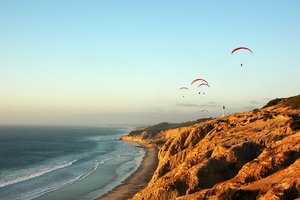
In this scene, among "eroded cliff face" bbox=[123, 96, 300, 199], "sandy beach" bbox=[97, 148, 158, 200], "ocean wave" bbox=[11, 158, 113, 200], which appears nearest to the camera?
"eroded cliff face" bbox=[123, 96, 300, 199]

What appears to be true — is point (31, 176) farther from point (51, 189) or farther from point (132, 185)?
point (132, 185)

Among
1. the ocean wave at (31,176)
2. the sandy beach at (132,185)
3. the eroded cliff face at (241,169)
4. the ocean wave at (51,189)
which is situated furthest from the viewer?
the ocean wave at (31,176)

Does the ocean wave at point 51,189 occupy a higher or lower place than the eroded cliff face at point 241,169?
lower

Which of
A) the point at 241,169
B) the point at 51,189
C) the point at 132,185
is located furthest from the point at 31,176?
the point at 241,169

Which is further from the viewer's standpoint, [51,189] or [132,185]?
[132,185]

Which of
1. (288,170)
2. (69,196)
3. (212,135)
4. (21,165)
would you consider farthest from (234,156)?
(21,165)

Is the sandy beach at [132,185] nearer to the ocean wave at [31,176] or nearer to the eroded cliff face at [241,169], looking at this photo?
the eroded cliff face at [241,169]

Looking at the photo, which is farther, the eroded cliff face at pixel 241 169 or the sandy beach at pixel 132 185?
the sandy beach at pixel 132 185

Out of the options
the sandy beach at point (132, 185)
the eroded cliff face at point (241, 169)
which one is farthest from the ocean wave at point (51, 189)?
the eroded cliff face at point (241, 169)

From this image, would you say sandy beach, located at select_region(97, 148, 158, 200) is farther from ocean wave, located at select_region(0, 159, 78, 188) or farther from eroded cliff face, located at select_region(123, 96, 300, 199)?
ocean wave, located at select_region(0, 159, 78, 188)

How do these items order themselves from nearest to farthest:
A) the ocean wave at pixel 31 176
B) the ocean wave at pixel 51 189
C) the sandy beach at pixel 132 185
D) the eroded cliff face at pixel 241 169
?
the eroded cliff face at pixel 241 169
the sandy beach at pixel 132 185
the ocean wave at pixel 51 189
the ocean wave at pixel 31 176

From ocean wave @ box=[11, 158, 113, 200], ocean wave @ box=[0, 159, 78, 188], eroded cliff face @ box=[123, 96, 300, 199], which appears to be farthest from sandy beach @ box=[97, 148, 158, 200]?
ocean wave @ box=[0, 159, 78, 188]

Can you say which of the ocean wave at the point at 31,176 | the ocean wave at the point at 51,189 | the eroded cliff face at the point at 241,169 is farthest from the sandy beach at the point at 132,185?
the ocean wave at the point at 31,176
